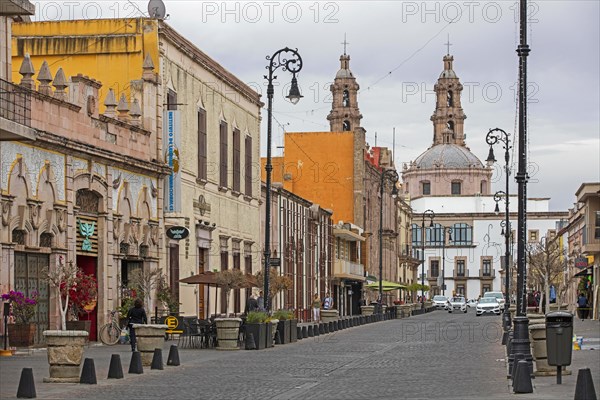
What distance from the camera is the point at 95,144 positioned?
3875cm

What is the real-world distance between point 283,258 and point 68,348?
141 ft

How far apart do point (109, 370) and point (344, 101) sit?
4359 inches

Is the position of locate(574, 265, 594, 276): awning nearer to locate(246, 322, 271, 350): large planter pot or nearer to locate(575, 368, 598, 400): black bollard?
locate(246, 322, 271, 350): large planter pot

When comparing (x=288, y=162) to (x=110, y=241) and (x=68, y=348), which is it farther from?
(x=68, y=348)

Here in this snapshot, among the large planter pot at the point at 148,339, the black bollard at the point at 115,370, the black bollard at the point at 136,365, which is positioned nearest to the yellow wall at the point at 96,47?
the large planter pot at the point at 148,339

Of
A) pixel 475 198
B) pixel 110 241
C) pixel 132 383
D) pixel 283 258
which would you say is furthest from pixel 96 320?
pixel 475 198

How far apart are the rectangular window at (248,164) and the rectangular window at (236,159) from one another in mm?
1503

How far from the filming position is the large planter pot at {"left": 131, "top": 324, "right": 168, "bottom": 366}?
2691 cm

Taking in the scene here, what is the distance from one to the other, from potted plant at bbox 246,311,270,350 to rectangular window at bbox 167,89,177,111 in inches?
430

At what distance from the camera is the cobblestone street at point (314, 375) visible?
2089cm

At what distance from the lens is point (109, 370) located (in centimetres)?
2423

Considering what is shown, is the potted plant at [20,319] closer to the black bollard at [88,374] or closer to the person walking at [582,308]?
the black bollard at [88,374]

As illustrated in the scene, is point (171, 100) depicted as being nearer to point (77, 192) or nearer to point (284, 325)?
point (77, 192)

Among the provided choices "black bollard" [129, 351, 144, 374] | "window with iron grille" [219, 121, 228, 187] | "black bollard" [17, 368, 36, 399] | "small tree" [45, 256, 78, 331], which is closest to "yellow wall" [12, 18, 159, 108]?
"window with iron grille" [219, 121, 228, 187]
